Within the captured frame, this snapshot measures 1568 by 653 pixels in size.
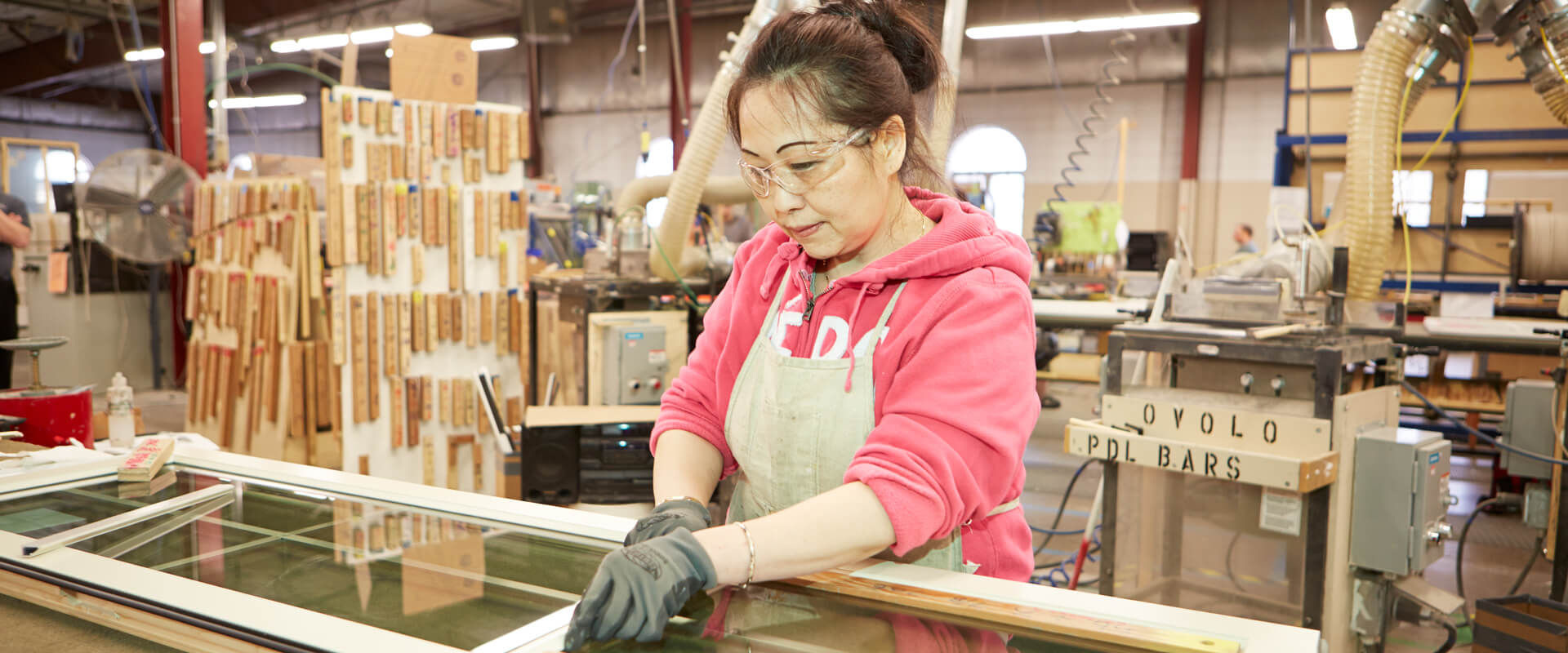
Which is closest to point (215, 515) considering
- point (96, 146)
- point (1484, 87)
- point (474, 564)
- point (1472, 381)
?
point (474, 564)

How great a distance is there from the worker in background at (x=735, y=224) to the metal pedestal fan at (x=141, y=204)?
368 centimetres

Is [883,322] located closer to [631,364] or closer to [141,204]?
[631,364]

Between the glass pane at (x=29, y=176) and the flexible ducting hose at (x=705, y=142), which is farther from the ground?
the glass pane at (x=29, y=176)

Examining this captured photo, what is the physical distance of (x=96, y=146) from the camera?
16.6m

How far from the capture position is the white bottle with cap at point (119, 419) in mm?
1735

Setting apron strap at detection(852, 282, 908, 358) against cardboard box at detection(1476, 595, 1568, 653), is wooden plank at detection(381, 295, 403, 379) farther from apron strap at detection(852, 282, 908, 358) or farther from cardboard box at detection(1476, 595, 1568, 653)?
cardboard box at detection(1476, 595, 1568, 653)

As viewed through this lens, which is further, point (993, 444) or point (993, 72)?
point (993, 72)

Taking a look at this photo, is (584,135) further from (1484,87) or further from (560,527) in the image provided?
(560,527)

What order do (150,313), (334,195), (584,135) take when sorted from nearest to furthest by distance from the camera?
1. (334,195)
2. (150,313)
3. (584,135)

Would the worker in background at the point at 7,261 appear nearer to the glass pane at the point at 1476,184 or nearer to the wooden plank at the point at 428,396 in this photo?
the wooden plank at the point at 428,396

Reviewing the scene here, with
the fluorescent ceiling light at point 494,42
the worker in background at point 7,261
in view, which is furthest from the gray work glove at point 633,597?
the fluorescent ceiling light at point 494,42

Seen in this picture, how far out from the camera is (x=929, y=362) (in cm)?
102

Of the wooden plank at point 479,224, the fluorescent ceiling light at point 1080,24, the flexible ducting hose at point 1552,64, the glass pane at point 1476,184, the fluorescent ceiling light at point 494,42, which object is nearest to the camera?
the flexible ducting hose at point 1552,64

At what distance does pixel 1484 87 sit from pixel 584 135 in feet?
36.4
